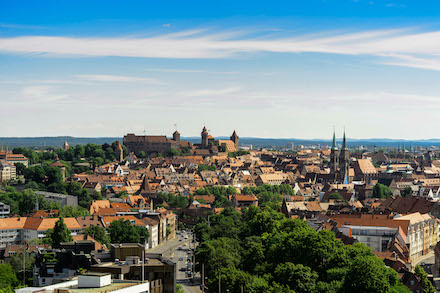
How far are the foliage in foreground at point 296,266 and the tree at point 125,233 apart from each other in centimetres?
1403

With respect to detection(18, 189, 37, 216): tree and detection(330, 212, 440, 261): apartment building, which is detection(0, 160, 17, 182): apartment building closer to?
detection(18, 189, 37, 216): tree

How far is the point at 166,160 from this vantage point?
17388cm

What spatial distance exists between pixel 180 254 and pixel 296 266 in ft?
100

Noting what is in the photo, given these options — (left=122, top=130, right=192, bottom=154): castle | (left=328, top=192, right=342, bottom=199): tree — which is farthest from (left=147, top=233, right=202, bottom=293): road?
(left=122, top=130, right=192, bottom=154): castle

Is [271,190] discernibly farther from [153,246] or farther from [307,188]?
[153,246]

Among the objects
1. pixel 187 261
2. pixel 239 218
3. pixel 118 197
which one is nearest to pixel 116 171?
pixel 118 197

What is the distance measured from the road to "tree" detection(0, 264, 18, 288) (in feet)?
40.3

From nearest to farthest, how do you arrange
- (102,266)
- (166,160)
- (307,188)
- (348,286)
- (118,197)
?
1. (102,266)
2. (348,286)
3. (118,197)
4. (307,188)
5. (166,160)

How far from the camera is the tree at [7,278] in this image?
50.2 m

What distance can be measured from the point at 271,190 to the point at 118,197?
106 feet

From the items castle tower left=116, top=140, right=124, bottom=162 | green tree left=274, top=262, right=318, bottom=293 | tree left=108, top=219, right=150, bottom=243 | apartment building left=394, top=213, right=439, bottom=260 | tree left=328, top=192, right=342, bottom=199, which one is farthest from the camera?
castle tower left=116, top=140, right=124, bottom=162

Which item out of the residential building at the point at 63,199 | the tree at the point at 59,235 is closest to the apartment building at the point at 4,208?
the residential building at the point at 63,199

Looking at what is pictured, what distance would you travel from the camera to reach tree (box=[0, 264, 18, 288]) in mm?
50250

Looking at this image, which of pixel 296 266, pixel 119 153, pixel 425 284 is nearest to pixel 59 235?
pixel 296 266
